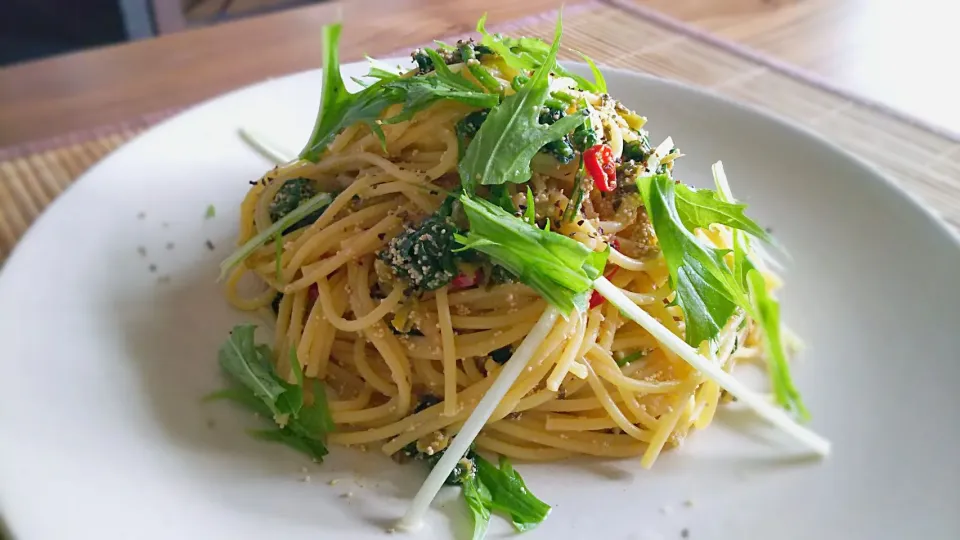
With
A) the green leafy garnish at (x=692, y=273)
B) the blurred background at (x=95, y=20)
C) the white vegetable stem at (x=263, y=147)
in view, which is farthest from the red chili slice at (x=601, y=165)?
the blurred background at (x=95, y=20)

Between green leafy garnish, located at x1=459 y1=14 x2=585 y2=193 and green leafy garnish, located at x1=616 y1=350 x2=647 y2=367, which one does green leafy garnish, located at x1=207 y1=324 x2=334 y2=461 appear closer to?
green leafy garnish, located at x1=459 y1=14 x2=585 y2=193

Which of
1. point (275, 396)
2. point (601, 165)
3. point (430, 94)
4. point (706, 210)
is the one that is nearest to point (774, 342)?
point (706, 210)

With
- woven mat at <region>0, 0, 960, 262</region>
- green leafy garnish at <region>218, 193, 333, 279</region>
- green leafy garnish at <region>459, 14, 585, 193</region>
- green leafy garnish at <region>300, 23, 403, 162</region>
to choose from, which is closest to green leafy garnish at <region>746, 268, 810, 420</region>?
green leafy garnish at <region>459, 14, 585, 193</region>

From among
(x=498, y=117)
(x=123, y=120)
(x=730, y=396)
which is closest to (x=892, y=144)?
(x=730, y=396)

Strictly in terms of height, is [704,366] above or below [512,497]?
above

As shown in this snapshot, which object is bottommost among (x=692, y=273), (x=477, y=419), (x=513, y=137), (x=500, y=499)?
(x=500, y=499)

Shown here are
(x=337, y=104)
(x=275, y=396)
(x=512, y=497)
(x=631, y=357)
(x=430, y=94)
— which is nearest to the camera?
(x=512, y=497)

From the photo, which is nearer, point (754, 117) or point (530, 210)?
point (530, 210)

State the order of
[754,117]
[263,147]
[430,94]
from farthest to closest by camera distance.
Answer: [754,117]
[263,147]
[430,94]

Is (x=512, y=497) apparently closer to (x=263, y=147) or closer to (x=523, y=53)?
(x=523, y=53)
